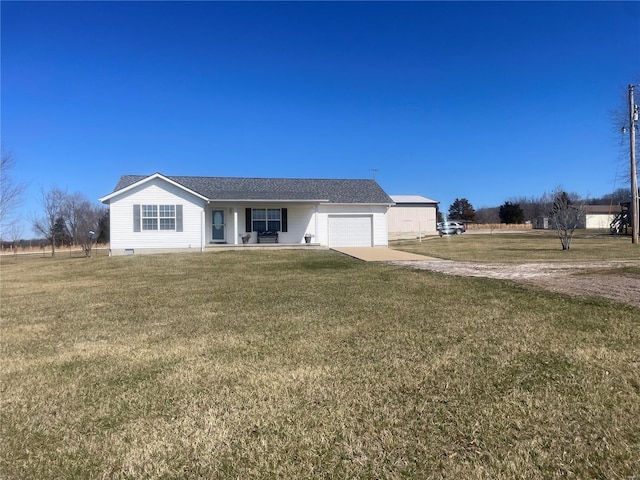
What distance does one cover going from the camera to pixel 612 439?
270 centimetres

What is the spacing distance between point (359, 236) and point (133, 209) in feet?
40.4

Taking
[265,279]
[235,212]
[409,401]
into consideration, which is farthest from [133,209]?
[409,401]

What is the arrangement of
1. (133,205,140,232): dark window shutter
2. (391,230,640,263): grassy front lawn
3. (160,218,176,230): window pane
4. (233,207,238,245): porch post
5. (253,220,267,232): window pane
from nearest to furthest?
(391,230,640,263): grassy front lawn → (133,205,140,232): dark window shutter → (160,218,176,230): window pane → (233,207,238,245): porch post → (253,220,267,232): window pane

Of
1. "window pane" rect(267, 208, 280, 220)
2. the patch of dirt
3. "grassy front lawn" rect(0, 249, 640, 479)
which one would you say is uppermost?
"window pane" rect(267, 208, 280, 220)

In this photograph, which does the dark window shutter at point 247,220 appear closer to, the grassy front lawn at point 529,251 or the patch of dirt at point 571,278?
the grassy front lawn at point 529,251

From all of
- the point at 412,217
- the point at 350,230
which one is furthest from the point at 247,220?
the point at 412,217

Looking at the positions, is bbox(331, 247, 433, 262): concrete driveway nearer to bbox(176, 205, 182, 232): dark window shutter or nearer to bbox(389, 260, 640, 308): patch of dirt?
bbox(389, 260, 640, 308): patch of dirt

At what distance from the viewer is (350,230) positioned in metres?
24.2

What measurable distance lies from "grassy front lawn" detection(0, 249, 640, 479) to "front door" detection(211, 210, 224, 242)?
15.3m

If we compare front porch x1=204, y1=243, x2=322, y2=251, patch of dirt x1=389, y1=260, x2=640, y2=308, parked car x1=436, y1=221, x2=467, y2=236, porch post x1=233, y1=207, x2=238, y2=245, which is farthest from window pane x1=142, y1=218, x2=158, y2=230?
parked car x1=436, y1=221, x2=467, y2=236

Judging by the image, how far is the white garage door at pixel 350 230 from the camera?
2406 cm

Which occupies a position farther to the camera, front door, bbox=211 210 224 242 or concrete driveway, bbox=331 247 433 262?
front door, bbox=211 210 224 242

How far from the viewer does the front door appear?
22.7 meters

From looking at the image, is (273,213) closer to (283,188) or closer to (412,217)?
(283,188)
